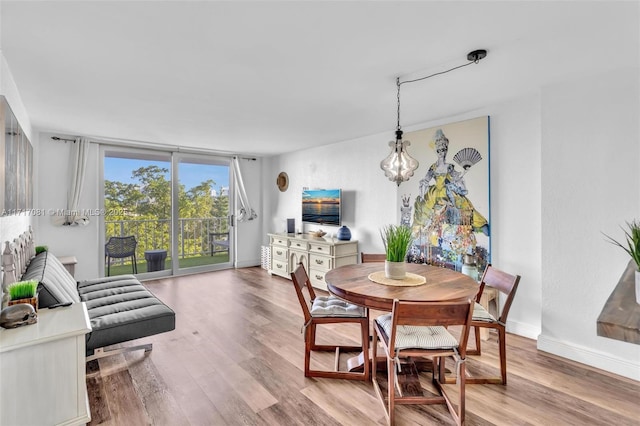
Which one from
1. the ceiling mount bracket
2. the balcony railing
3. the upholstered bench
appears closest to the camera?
the ceiling mount bracket

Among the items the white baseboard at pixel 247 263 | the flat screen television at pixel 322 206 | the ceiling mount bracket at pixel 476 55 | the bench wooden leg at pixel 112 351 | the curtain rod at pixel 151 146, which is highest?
the curtain rod at pixel 151 146

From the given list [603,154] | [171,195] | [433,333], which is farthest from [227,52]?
[171,195]

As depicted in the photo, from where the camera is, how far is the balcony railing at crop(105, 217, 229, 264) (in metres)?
5.11

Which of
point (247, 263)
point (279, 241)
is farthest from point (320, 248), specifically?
point (247, 263)

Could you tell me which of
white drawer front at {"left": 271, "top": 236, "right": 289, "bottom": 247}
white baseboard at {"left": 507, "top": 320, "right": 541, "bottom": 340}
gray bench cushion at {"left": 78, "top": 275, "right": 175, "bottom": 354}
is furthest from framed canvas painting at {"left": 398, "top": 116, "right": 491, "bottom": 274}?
gray bench cushion at {"left": 78, "top": 275, "right": 175, "bottom": 354}

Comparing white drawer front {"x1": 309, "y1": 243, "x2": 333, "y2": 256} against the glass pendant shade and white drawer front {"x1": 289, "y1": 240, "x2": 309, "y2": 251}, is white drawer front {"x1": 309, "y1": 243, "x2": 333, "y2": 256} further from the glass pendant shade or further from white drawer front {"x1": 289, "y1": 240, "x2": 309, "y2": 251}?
the glass pendant shade

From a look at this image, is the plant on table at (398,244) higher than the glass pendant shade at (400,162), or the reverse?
the glass pendant shade at (400,162)

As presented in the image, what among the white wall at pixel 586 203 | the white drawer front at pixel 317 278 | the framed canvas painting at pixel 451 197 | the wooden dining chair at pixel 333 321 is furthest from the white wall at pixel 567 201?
the white drawer front at pixel 317 278

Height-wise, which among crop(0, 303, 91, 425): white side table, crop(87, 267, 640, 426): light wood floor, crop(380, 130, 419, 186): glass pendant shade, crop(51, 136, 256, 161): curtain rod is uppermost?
crop(51, 136, 256, 161): curtain rod

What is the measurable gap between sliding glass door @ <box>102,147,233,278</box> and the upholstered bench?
2.08 m

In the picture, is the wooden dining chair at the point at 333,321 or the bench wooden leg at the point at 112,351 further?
the bench wooden leg at the point at 112,351

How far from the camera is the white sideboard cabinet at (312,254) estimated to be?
4523 mm

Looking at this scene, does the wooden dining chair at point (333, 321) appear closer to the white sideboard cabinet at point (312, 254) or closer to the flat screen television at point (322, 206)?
the white sideboard cabinet at point (312, 254)

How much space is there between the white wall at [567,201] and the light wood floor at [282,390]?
0.27 metres
